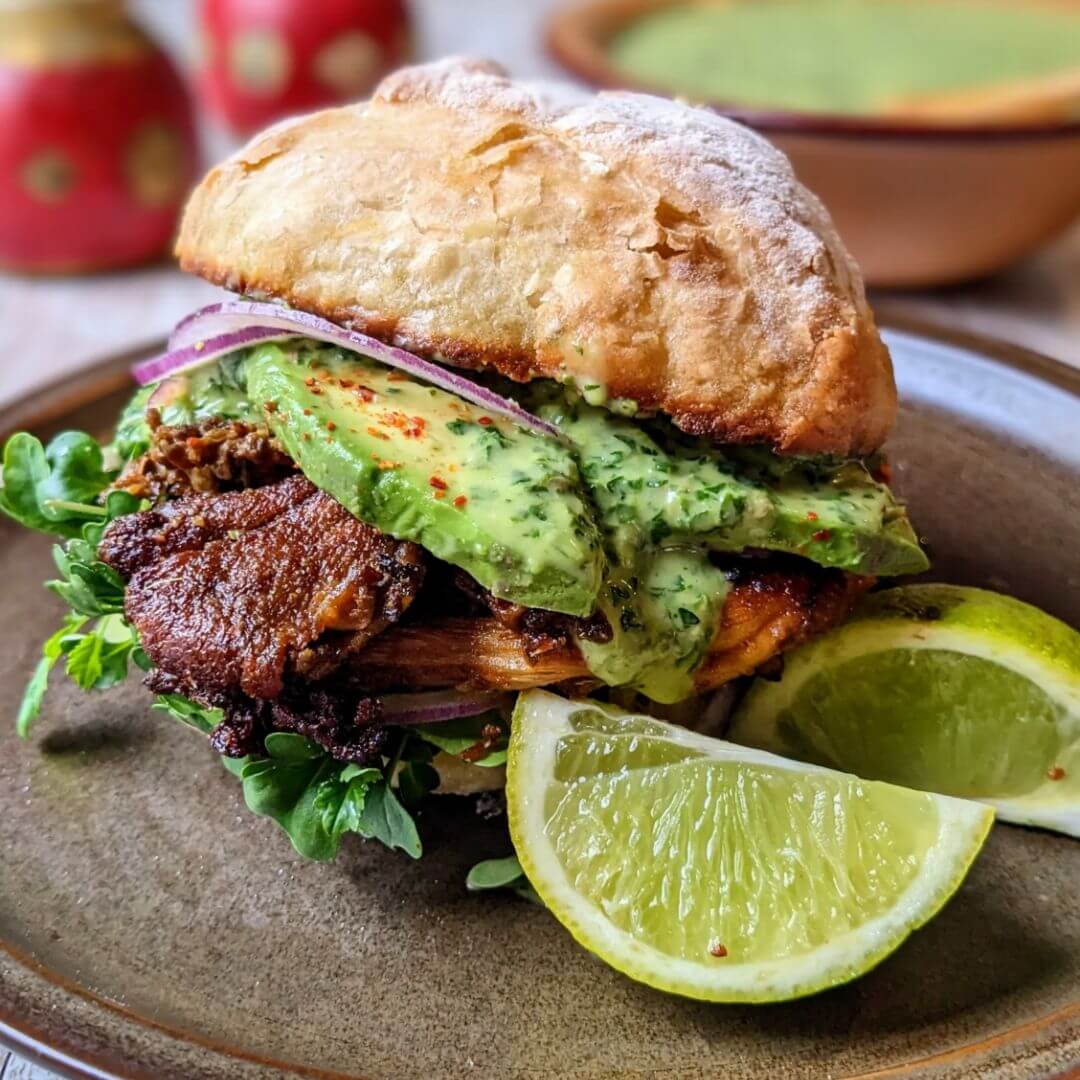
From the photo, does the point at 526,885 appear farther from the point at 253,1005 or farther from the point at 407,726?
the point at 253,1005

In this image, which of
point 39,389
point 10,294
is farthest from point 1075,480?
point 10,294

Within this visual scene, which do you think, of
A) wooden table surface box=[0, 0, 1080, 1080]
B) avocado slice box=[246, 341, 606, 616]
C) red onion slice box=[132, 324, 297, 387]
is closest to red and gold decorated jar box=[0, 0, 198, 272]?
wooden table surface box=[0, 0, 1080, 1080]

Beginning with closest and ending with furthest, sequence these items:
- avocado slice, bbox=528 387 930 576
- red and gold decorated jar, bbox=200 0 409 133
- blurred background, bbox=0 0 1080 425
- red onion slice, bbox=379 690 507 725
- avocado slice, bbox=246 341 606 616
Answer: avocado slice, bbox=246 341 606 616, avocado slice, bbox=528 387 930 576, red onion slice, bbox=379 690 507 725, blurred background, bbox=0 0 1080 425, red and gold decorated jar, bbox=200 0 409 133

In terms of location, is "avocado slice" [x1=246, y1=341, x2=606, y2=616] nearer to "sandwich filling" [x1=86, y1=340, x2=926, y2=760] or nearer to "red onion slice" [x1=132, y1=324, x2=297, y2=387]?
"sandwich filling" [x1=86, y1=340, x2=926, y2=760]

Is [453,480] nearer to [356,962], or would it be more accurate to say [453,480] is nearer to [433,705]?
[433,705]

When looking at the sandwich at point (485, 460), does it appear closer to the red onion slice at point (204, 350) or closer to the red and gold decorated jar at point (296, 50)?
the red onion slice at point (204, 350)

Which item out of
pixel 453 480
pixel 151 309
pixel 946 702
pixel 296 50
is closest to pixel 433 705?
pixel 453 480
